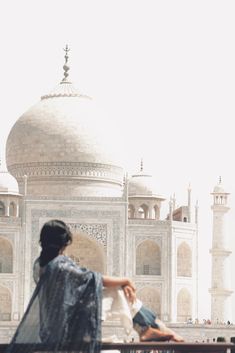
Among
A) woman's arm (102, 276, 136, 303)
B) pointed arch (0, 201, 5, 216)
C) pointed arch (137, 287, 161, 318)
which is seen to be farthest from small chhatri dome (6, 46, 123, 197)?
woman's arm (102, 276, 136, 303)

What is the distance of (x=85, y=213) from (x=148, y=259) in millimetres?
2916

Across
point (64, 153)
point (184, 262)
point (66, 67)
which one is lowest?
point (184, 262)

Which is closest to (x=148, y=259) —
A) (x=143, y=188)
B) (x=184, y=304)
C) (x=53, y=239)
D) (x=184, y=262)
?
(x=184, y=262)

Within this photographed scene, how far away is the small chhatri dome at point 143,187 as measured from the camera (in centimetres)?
4419

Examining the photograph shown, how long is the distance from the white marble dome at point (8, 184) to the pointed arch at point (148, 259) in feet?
15.6

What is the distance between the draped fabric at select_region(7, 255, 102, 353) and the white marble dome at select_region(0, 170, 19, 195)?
37.8 meters

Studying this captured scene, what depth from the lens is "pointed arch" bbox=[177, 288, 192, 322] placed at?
43.2m

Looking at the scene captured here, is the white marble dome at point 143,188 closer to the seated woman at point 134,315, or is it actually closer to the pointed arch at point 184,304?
the pointed arch at point 184,304

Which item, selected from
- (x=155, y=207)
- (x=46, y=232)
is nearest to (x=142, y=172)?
(x=155, y=207)

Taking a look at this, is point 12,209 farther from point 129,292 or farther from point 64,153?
point 129,292

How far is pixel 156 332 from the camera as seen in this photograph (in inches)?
195

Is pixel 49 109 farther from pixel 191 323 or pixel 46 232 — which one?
pixel 46 232

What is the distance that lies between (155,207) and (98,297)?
39.6 m

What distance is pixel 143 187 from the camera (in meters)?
44.3
